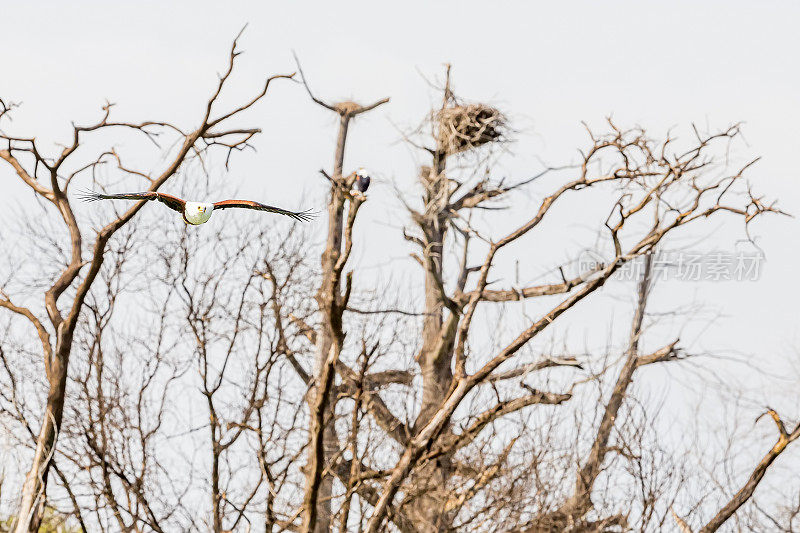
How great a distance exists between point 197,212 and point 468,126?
8.44 meters

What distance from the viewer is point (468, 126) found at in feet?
48.1

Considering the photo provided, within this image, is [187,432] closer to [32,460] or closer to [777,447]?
[32,460]

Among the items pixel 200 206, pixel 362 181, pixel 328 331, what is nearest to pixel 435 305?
pixel 328 331

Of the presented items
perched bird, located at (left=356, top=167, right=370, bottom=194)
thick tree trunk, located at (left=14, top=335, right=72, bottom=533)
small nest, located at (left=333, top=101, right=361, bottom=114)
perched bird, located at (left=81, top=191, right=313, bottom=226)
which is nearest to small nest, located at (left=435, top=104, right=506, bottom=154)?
small nest, located at (left=333, top=101, right=361, bottom=114)

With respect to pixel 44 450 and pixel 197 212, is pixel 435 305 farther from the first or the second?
pixel 197 212

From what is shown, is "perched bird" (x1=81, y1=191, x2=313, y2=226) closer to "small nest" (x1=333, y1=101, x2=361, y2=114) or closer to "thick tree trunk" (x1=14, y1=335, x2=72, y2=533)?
"thick tree trunk" (x1=14, y1=335, x2=72, y2=533)

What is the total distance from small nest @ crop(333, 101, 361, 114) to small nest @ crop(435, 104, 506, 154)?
1.29 m

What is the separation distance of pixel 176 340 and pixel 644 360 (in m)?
6.05

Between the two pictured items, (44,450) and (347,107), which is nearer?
(44,450)

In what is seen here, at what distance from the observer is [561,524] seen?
12172mm

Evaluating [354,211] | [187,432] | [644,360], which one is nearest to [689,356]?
[644,360]

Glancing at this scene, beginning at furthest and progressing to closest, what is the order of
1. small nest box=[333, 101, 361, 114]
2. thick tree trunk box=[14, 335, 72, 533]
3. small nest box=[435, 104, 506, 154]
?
small nest box=[435, 104, 506, 154], small nest box=[333, 101, 361, 114], thick tree trunk box=[14, 335, 72, 533]

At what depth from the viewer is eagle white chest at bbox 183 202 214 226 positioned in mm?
6594

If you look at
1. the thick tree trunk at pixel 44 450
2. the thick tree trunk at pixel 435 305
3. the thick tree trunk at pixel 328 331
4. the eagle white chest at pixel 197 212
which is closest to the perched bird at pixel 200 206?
the eagle white chest at pixel 197 212
